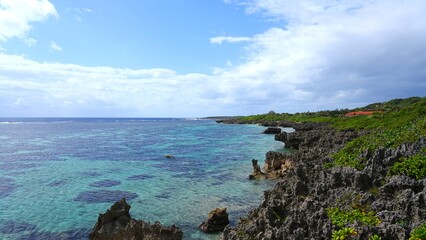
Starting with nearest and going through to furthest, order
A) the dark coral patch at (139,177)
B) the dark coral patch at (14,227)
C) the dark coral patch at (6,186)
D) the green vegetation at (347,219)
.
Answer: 1. the green vegetation at (347,219)
2. the dark coral patch at (14,227)
3. the dark coral patch at (6,186)
4. the dark coral patch at (139,177)

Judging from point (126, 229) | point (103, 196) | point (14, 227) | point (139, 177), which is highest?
point (126, 229)

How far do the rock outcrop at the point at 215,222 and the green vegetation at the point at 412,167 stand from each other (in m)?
12.7

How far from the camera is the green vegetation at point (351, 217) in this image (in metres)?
15.9

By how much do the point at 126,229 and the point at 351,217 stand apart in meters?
13.0

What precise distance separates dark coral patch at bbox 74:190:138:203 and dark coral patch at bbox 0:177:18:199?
9004mm

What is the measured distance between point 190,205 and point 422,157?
20.3 meters

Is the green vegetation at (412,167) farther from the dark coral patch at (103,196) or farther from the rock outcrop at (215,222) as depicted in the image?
the dark coral patch at (103,196)

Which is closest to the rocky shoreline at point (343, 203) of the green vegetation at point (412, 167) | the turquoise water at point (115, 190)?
the green vegetation at point (412, 167)

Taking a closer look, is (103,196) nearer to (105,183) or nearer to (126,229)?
(105,183)

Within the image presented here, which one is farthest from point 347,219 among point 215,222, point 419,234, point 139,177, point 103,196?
point 139,177

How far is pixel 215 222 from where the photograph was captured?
25.9 meters

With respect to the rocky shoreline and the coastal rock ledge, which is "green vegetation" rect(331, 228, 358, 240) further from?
the coastal rock ledge

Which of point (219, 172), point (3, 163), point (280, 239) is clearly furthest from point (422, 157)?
point (3, 163)

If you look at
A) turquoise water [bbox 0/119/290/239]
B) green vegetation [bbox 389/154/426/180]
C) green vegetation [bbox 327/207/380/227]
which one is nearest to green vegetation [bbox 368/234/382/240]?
green vegetation [bbox 327/207/380/227]
